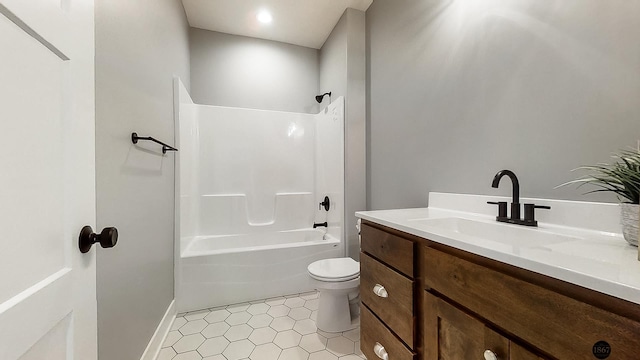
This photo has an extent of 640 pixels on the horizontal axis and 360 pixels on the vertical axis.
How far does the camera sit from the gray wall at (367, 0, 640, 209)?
807 mm

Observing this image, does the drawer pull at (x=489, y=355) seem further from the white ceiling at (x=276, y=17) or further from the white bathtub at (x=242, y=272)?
the white ceiling at (x=276, y=17)

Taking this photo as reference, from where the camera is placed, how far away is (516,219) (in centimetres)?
99

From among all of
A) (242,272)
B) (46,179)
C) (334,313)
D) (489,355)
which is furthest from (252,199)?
(489,355)

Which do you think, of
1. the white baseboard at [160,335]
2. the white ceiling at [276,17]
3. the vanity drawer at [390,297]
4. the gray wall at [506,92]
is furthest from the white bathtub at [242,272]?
the white ceiling at [276,17]

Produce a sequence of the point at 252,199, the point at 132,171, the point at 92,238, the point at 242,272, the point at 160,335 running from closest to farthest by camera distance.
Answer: the point at 92,238
the point at 132,171
the point at 160,335
the point at 242,272
the point at 252,199

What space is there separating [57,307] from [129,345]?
870mm

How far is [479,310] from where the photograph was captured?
65 cm

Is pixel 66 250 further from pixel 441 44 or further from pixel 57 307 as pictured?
pixel 441 44

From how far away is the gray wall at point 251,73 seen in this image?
2.74m

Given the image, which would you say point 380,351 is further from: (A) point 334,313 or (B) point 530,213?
(B) point 530,213

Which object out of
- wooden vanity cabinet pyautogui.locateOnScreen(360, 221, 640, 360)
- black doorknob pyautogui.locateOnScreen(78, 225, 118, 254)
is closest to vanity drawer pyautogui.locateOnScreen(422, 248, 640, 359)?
wooden vanity cabinet pyautogui.locateOnScreen(360, 221, 640, 360)

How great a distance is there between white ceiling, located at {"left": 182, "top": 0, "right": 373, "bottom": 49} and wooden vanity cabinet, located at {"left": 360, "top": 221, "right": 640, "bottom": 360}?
7.28ft

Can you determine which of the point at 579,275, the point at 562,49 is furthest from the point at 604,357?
the point at 562,49

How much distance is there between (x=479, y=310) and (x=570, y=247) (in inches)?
12.7
